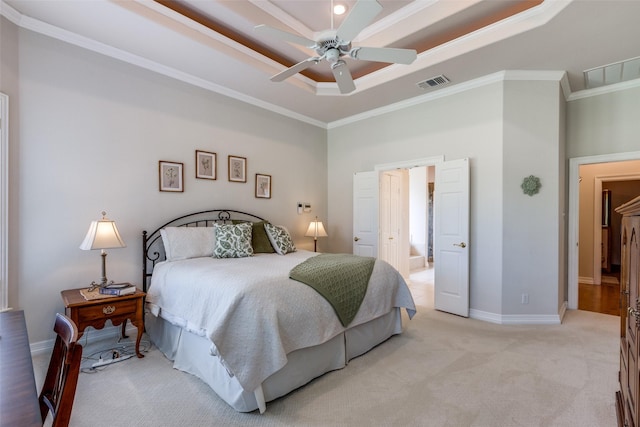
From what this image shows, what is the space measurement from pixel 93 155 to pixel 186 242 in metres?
1.29

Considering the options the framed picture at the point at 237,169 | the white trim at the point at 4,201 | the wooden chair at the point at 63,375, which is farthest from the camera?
the framed picture at the point at 237,169

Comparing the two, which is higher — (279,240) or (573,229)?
(573,229)

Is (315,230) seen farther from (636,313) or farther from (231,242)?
(636,313)

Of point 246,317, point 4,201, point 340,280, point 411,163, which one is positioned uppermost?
point 411,163

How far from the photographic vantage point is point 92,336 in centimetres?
323

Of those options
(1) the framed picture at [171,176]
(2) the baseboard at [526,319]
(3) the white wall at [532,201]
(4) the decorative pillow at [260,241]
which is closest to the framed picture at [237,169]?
(1) the framed picture at [171,176]

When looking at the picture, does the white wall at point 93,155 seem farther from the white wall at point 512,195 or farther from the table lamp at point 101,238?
the white wall at point 512,195

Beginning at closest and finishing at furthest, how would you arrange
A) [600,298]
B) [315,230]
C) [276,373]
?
[276,373] → [600,298] → [315,230]

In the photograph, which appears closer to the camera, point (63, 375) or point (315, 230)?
point (63, 375)

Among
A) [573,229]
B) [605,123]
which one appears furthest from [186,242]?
[605,123]

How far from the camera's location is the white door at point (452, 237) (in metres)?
4.07

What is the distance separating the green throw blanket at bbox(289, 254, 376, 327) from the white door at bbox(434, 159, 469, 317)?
64.7 inches

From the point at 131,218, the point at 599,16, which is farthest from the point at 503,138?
the point at 131,218

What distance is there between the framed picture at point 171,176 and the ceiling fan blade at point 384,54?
2.55 meters
